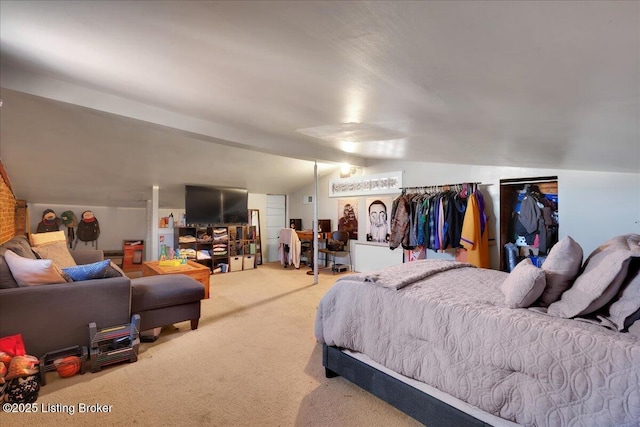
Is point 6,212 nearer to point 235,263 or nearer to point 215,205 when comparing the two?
point 215,205

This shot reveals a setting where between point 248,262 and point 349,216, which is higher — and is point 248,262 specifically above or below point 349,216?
below

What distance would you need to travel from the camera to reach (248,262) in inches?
245

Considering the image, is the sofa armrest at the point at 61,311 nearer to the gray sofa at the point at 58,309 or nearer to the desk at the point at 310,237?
the gray sofa at the point at 58,309

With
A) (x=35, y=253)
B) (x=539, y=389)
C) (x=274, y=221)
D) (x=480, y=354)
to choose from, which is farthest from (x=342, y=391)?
(x=274, y=221)

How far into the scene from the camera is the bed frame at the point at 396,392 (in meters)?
1.42

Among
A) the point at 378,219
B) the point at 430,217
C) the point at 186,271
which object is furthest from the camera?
the point at 378,219

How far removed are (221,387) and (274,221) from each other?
17.9 ft

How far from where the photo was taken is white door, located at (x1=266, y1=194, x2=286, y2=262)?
7246 millimetres

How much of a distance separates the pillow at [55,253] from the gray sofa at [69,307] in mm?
347

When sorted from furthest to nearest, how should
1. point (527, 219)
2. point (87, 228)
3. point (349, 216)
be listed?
point (349, 216) → point (87, 228) → point (527, 219)

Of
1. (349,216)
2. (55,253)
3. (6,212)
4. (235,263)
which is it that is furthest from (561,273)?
(6,212)

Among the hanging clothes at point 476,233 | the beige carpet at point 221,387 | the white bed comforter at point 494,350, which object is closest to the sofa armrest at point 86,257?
the beige carpet at point 221,387

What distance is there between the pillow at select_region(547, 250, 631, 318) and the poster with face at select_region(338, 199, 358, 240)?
4.61m

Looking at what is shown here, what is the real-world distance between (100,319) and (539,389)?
290 cm
